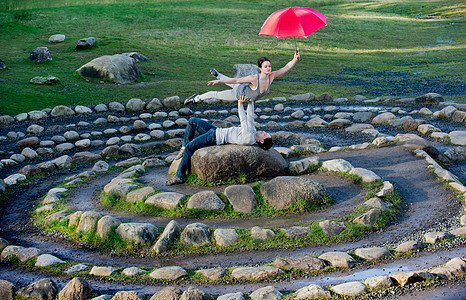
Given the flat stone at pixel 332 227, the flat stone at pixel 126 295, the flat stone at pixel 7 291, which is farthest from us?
the flat stone at pixel 332 227

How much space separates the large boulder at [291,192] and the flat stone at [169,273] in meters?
3.17

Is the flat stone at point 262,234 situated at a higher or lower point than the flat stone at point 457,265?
lower

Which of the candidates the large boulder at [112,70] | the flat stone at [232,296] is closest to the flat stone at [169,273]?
the flat stone at [232,296]

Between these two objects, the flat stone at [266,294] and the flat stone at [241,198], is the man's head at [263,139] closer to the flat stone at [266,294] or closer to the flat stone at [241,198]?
the flat stone at [241,198]

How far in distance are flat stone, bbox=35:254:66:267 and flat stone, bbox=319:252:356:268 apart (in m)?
4.57

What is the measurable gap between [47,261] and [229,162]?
4.55 m

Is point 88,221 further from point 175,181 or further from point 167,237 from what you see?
point 175,181

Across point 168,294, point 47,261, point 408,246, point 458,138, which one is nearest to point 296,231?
point 408,246

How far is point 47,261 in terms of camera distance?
8.95 metres

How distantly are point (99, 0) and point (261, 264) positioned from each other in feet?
160

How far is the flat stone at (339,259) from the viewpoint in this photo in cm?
811

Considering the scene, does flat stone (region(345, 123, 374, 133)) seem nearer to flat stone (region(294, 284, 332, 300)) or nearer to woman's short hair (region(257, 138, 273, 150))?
woman's short hair (region(257, 138, 273, 150))

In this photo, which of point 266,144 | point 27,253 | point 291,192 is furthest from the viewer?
point 266,144

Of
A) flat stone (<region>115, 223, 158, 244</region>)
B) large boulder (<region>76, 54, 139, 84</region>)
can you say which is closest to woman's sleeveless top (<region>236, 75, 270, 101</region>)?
flat stone (<region>115, 223, 158, 244</region>)
